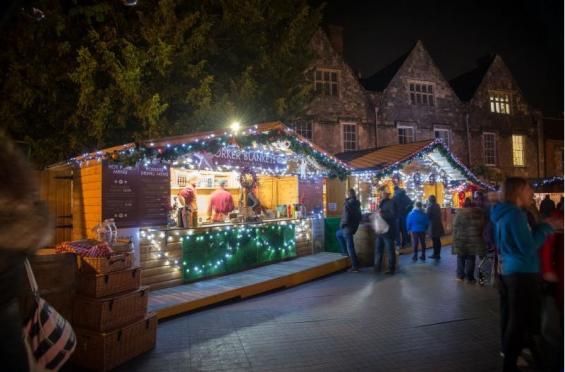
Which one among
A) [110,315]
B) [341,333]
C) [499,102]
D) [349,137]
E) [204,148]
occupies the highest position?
[499,102]

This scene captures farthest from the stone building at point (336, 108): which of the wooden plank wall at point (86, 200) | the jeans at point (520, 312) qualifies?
the jeans at point (520, 312)

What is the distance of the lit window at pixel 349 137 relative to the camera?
20203mm

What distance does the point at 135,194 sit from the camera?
723 centimetres

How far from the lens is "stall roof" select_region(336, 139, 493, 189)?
13.7m

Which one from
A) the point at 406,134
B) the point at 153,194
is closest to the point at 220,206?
the point at 153,194

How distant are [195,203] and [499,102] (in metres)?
21.8

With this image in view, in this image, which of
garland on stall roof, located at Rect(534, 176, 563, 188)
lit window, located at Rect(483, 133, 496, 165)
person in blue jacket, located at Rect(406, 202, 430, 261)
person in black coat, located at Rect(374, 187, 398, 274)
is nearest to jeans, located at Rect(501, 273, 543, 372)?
person in black coat, located at Rect(374, 187, 398, 274)

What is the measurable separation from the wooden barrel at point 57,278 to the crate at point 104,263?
0.15m

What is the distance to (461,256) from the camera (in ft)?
27.6

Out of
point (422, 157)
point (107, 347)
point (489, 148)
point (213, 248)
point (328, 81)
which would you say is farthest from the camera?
point (489, 148)

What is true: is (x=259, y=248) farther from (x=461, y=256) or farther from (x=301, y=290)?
(x=461, y=256)

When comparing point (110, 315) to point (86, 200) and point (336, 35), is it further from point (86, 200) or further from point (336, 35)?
point (336, 35)

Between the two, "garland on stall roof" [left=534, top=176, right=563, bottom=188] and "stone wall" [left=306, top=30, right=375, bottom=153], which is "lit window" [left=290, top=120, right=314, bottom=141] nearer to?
"stone wall" [left=306, top=30, right=375, bottom=153]

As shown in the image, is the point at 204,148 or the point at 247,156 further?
the point at 247,156
